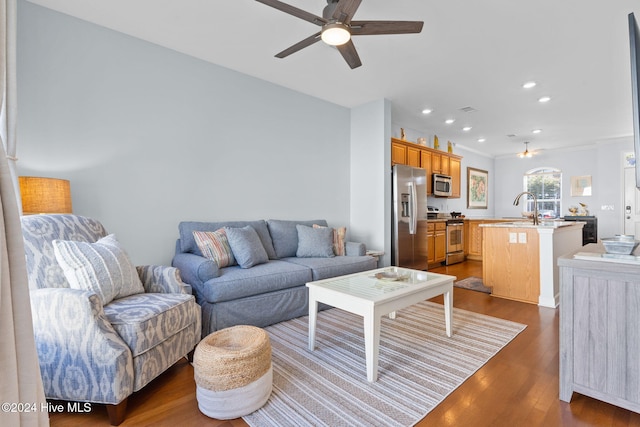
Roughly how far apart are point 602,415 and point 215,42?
3893 mm

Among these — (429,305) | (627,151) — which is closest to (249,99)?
(429,305)

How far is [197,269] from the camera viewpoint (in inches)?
99.3

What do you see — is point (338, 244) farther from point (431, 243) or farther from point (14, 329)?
point (14, 329)

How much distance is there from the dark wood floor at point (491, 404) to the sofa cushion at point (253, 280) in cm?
54

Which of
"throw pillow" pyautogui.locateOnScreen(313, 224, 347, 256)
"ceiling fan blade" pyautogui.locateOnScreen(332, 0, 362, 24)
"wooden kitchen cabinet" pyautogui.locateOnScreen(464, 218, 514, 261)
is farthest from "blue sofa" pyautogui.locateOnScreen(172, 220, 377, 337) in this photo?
"wooden kitchen cabinet" pyautogui.locateOnScreen(464, 218, 514, 261)

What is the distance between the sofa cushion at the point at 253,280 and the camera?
2469 millimetres

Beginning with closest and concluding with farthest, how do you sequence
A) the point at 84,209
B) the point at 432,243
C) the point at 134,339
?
1. the point at 134,339
2. the point at 84,209
3. the point at 432,243

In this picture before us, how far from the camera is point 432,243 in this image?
5.54 m

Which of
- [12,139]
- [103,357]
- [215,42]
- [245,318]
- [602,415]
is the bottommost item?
[602,415]

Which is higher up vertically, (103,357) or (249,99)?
(249,99)

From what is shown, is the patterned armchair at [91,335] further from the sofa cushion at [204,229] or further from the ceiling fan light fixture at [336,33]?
the ceiling fan light fixture at [336,33]

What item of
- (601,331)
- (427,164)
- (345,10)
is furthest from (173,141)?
(427,164)

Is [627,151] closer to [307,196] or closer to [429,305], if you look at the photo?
[429,305]

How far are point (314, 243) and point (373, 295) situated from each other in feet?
5.41
